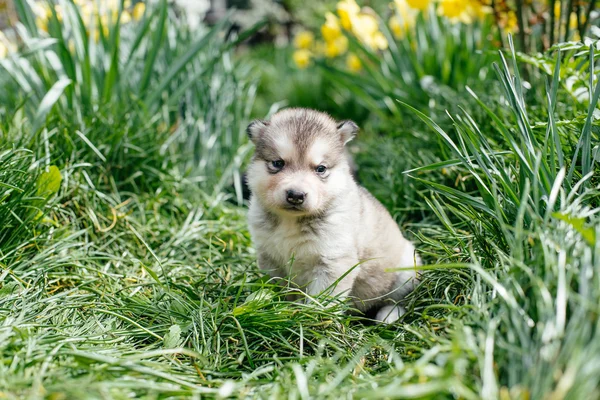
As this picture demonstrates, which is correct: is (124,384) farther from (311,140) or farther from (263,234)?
(311,140)

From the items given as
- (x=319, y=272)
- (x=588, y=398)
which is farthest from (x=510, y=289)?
(x=319, y=272)

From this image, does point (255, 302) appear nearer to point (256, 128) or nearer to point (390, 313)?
point (390, 313)

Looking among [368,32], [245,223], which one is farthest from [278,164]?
[368,32]

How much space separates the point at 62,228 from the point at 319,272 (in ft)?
4.87

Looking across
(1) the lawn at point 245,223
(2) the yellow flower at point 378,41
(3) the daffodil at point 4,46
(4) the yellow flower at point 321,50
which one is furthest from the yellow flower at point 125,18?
(4) the yellow flower at point 321,50

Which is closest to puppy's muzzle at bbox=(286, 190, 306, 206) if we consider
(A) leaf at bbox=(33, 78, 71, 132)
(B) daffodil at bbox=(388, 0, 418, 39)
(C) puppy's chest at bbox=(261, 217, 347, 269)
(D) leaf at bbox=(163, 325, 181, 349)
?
(C) puppy's chest at bbox=(261, 217, 347, 269)

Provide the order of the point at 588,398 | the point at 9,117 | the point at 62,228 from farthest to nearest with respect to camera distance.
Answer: the point at 9,117 < the point at 62,228 < the point at 588,398

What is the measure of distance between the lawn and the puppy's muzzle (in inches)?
16.9

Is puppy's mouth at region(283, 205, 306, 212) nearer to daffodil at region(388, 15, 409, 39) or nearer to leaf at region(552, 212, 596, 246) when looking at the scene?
leaf at region(552, 212, 596, 246)

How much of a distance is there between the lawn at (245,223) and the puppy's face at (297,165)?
1.32ft

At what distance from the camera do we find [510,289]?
192cm

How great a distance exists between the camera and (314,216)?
8.96 feet

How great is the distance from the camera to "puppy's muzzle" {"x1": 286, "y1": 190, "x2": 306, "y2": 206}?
251 cm

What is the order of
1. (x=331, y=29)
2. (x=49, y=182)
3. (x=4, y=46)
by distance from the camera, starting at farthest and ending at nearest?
(x=331, y=29), (x=4, y=46), (x=49, y=182)
